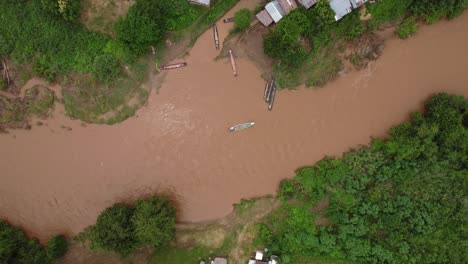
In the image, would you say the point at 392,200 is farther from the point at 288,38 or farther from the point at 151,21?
the point at 151,21

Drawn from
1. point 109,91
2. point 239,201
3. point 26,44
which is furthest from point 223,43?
point 26,44

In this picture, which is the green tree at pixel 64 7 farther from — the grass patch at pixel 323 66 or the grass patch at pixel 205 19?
the grass patch at pixel 323 66

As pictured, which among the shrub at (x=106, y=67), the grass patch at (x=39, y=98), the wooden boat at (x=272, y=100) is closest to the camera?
the shrub at (x=106, y=67)

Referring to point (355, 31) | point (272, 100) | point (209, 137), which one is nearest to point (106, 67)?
point (209, 137)

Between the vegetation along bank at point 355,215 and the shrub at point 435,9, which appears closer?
the vegetation along bank at point 355,215

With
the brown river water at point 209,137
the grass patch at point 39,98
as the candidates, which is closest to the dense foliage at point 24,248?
the brown river water at point 209,137

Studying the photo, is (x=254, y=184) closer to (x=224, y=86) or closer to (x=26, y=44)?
(x=224, y=86)
